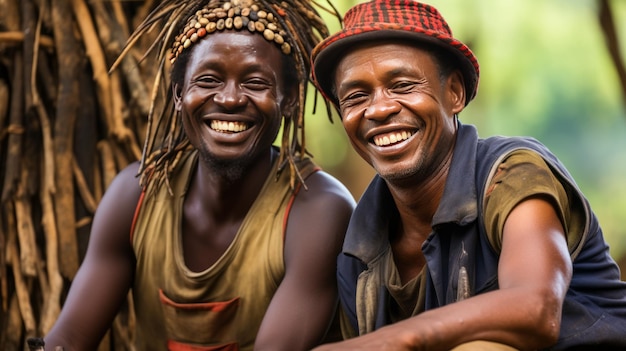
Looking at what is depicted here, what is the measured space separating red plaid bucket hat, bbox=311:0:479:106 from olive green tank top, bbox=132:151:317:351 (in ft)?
2.36

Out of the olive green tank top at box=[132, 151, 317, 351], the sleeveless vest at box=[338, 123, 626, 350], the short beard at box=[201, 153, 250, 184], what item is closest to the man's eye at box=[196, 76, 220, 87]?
the short beard at box=[201, 153, 250, 184]

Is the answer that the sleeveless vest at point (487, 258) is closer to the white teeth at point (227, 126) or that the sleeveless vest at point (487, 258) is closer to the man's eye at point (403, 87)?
the man's eye at point (403, 87)

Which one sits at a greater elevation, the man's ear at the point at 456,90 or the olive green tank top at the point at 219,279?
the man's ear at the point at 456,90

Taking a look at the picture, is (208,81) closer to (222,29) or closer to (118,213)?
(222,29)

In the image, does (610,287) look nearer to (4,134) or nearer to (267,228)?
(267,228)

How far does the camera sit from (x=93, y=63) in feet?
14.5

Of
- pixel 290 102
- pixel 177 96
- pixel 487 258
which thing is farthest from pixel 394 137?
pixel 177 96

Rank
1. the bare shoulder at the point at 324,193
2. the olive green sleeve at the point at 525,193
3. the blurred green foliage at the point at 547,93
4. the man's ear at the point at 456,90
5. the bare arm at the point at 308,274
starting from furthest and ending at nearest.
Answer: the blurred green foliage at the point at 547,93, the bare shoulder at the point at 324,193, the bare arm at the point at 308,274, the man's ear at the point at 456,90, the olive green sleeve at the point at 525,193

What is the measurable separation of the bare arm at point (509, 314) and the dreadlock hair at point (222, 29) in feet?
3.85

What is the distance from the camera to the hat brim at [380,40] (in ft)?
9.95

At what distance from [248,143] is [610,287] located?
4.39 ft

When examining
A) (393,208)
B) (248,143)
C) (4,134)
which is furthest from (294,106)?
(4,134)

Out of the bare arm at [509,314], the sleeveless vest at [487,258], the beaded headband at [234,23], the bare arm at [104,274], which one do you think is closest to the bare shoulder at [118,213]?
the bare arm at [104,274]

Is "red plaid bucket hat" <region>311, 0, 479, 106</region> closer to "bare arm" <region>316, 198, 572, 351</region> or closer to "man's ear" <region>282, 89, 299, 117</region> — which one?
"man's ear" <region>282, 89, 299, 117</region>
